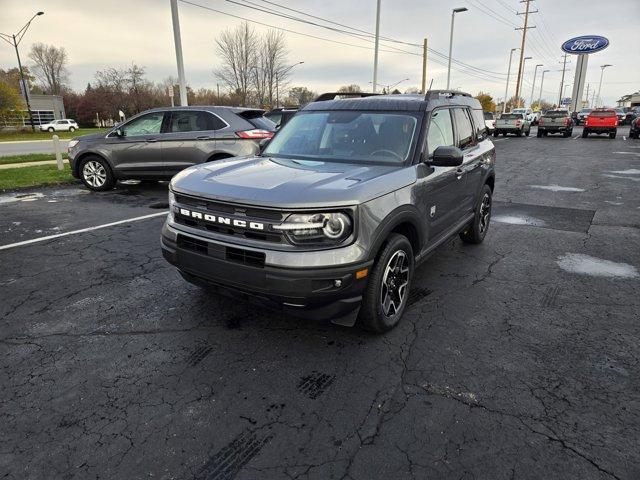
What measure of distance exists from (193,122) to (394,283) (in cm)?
711

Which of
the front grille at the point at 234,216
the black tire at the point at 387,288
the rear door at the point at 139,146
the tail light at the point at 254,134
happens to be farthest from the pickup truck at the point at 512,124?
the front grille at the point at 234,216

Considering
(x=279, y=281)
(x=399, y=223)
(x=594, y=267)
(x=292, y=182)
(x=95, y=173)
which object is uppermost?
(x=292, y=182)

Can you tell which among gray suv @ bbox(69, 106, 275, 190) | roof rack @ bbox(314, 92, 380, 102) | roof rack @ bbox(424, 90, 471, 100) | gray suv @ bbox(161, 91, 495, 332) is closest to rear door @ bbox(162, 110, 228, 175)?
gray suv @ bbox(69, 106, 275, 190)

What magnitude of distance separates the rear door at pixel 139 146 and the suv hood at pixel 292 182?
19.7 ft

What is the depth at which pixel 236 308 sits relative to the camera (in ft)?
12.8

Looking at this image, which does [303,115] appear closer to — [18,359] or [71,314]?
[71,314]

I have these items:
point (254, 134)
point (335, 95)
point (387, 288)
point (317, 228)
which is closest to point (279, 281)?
point (317, 228)

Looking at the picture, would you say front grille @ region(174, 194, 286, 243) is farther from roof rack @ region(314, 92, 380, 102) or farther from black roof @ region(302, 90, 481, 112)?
roof rack @ region(314, 92, 380, 102)

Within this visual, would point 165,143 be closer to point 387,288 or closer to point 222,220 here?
point 222,220

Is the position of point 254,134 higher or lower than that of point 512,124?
higher

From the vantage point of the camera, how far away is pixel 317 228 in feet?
9.44

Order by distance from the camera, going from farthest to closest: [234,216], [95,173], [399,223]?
1. [95,173]
2. [399,223]
3. [234,216]

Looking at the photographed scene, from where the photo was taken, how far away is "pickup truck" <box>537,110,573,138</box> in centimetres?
2848

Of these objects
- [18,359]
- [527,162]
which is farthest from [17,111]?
[18,359]
